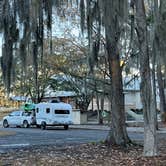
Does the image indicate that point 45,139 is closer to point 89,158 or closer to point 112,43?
point 112,43

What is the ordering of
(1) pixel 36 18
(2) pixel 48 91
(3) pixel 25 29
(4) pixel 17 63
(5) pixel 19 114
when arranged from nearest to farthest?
(1) pixel 36 18
(3) pixel 25 29
(4) pixel 17 63
(5) pixel 19 114
(2) pixel 48 91

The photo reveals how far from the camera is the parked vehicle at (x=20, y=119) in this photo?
1617 inches

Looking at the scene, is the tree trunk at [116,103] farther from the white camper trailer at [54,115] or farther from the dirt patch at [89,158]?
the white camper trailer at [54,115]

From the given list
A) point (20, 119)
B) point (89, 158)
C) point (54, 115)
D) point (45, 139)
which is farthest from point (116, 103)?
point (20, 119)

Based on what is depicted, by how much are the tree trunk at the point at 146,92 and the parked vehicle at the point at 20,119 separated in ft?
96.9

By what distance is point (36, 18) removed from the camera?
39.1 ft

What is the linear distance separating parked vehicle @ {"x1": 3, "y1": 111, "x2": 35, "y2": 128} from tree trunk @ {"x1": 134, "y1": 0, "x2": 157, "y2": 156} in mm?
29530

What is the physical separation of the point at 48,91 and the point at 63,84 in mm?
6876

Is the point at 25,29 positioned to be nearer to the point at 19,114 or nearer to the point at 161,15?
the point at 161,15

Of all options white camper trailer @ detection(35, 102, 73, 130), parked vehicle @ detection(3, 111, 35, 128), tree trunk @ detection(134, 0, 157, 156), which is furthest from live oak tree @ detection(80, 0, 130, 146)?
parked vehicle @ detection(3, 111, 35, 128)

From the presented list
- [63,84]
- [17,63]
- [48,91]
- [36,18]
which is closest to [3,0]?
[36,18]

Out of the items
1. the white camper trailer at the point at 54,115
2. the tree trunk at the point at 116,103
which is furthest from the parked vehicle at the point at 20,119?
the tree trunk at the point at 116,103

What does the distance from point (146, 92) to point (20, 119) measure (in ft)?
104

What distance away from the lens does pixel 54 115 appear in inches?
1481
